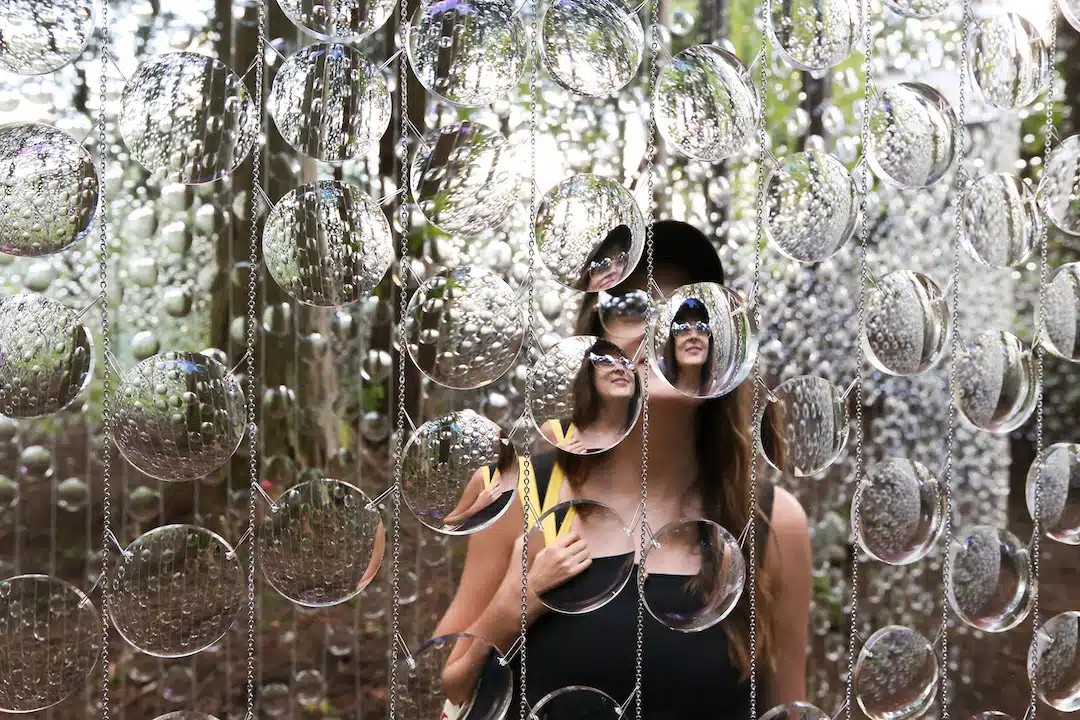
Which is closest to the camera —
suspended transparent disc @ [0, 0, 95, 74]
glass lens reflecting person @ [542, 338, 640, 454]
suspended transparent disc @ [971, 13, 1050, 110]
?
suspended transparent disc @ [0, 0, 95, 74]

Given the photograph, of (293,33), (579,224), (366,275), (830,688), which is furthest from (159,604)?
(830,688)

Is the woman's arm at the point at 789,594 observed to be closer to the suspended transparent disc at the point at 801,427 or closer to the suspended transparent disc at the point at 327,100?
the suspended transparent disc at the point at 801,427

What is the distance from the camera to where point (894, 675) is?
772 mm

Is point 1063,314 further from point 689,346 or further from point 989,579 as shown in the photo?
point 689,346

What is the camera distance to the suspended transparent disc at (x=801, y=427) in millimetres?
723

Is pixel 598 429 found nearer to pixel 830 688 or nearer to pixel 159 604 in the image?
pixel 159 604

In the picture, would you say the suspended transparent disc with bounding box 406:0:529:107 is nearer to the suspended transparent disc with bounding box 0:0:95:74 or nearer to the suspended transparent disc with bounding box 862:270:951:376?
the suspended transparent disc with bounding box 0:0:95:74

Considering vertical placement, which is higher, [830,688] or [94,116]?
[94,116]

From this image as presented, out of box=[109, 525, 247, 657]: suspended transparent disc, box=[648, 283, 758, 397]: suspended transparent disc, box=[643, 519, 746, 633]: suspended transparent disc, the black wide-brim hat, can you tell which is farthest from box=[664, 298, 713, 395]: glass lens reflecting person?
box=[109, 525, 247, 657]: suspended transparent disc

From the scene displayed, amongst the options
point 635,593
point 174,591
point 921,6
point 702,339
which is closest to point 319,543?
point 174,591

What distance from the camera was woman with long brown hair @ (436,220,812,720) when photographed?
88 cm

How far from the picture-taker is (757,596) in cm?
102

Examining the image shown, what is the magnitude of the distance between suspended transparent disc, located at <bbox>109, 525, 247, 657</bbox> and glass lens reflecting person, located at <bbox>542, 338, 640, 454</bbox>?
0.24 meters

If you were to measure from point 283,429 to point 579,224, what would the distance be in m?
0.50
